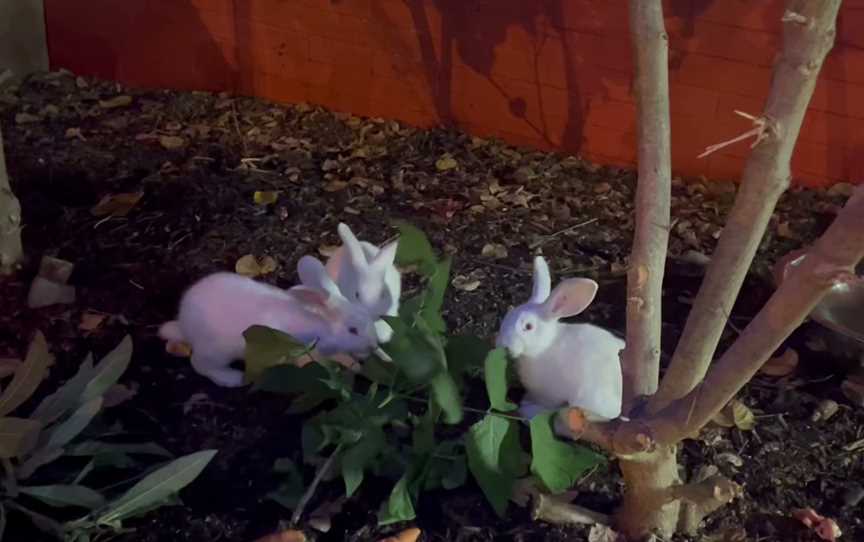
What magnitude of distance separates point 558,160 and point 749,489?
140cm

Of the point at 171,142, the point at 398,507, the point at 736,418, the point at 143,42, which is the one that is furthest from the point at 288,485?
the point at 143,42

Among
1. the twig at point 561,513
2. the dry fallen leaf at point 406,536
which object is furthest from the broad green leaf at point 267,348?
the twig at point 561,513

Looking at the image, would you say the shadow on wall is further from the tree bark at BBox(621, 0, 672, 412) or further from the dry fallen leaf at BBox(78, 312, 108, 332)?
the tree bark at BBox(621, 0, 672, 412)

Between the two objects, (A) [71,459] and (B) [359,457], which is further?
(A) [71,459]

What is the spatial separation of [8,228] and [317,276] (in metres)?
0.84

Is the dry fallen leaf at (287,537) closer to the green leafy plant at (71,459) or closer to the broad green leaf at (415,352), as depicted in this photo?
the green leafy plant at (71,459)

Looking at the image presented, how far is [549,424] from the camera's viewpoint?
62.2 inches

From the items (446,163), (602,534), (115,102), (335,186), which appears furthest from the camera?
(115,102)

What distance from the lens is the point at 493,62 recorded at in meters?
2.99

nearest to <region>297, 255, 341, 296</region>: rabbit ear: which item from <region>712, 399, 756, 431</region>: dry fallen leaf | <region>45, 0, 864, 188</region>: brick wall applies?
<region>712, 399, 756, 431</region>: dry fallen leaf

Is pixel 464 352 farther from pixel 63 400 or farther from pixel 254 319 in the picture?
pixel 63 400

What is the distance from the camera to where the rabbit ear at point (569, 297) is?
174cm

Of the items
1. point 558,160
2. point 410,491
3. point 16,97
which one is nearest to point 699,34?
point 558,160

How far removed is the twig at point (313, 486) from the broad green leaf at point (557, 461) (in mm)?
350
